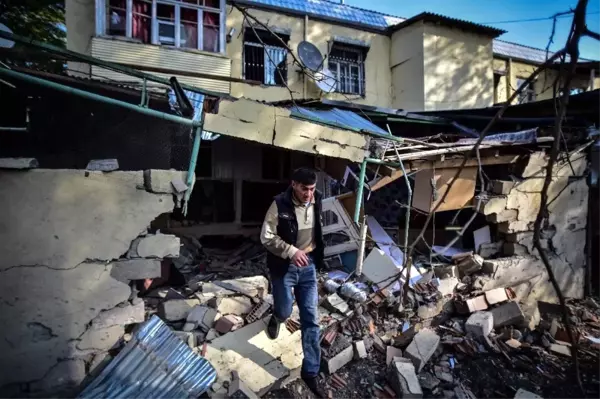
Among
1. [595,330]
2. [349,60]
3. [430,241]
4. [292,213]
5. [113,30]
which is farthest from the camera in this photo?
[349,60]

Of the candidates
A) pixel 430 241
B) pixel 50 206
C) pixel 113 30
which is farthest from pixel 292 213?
pixel 113 30

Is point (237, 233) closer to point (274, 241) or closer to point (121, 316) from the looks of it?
point (121, 316)

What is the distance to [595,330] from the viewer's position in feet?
19.1

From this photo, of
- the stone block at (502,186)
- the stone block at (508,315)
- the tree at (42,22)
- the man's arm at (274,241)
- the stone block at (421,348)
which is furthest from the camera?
the tree at (42,22)

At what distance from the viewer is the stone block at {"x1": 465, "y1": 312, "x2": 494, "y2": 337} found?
4945mm

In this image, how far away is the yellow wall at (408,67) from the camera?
40.1 feet

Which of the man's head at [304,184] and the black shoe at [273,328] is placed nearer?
the man's head at [304,184]

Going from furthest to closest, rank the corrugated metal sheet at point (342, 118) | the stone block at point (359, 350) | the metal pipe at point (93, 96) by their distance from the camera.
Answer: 1. the corrugated metal sheet at point (342, 118)
2. the stone block at point (359, 350)
3. the metal pipe at point (93, 96)

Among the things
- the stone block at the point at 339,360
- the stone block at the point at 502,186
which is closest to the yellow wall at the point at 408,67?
the stone block at the point at 502,186

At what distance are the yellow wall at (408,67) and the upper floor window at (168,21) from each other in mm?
6486

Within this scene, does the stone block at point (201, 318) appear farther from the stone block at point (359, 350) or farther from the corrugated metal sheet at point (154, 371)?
the stone block at point (359, 350)

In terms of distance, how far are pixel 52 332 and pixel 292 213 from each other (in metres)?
2.48

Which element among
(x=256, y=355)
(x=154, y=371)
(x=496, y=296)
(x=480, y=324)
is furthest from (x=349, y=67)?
(x=154, y=371)

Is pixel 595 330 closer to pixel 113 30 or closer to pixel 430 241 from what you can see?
pixel 430 241
